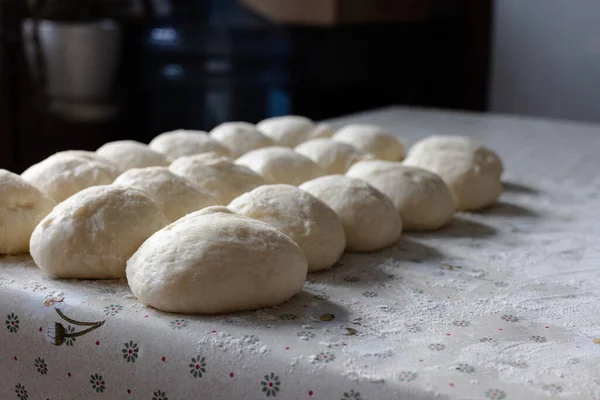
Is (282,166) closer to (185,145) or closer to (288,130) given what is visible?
(185,145)

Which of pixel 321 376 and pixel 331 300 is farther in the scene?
pixel 331 300

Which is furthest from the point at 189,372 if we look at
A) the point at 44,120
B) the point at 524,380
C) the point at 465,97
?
the point at 465,97

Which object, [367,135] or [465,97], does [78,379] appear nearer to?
[367,135]

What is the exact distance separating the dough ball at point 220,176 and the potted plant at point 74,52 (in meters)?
1.54

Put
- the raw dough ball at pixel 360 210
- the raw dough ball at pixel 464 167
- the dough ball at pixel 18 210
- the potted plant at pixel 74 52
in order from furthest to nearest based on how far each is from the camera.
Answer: the potted plant at pixel 74 52 → the raw dough ball at pixel 464 167 → the raw dough ball at pixel 360 210 → the dough ball at pixel 18 210

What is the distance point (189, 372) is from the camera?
2.87 ft

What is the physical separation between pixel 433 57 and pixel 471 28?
249mm

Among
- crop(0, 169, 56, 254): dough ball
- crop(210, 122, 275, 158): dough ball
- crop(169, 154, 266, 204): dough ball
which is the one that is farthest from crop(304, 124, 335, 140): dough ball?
→ crop(0, 169, 56, 254): dough ball

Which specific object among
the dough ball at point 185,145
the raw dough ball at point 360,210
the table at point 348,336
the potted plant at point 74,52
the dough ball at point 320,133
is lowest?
the table at point 348,336

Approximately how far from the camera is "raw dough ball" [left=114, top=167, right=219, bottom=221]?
3.96 ft

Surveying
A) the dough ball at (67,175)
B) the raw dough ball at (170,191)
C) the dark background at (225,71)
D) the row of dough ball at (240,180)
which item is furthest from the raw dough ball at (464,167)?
the dark background at (225,71)

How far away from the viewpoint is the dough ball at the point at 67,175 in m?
1.27

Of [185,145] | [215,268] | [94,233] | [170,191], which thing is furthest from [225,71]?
[215,268]

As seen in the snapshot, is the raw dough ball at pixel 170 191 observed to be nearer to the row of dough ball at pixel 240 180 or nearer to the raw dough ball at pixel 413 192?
the row of dough ball at pixel 240 180
